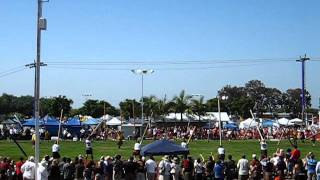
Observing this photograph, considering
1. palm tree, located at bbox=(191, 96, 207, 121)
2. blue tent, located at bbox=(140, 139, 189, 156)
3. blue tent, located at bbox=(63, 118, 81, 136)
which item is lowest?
blue tent, located at bbox=(140, 139, 189, 156)

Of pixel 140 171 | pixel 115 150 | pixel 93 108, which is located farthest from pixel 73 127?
pixel 93 108

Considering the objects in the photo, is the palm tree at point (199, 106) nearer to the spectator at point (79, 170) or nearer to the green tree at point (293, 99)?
the spectator at point (79, 170)

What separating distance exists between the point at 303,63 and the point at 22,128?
1506 inches

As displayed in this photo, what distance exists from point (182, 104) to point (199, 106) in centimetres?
279

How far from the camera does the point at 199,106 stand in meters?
91.8

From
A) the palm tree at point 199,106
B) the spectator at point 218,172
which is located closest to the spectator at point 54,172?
the spectator at point 218,172

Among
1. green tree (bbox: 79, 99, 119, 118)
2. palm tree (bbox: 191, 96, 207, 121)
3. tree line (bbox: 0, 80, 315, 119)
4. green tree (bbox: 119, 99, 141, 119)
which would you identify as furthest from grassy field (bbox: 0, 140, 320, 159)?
green tree (bbox: 79, 99, 119, 118)

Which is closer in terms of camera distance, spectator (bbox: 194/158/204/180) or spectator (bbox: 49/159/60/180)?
spectator (bbox: 49/159/60/180)

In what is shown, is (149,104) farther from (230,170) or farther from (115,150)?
(230,170)

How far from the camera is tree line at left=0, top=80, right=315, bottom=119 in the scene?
9256cm

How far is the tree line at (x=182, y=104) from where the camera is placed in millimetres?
92562

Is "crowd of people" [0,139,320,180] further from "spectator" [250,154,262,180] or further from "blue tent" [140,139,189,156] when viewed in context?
"blue tent" [140,139,189,156]

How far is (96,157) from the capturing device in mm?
37125

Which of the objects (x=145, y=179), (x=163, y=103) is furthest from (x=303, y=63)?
(x=145, y=179)
